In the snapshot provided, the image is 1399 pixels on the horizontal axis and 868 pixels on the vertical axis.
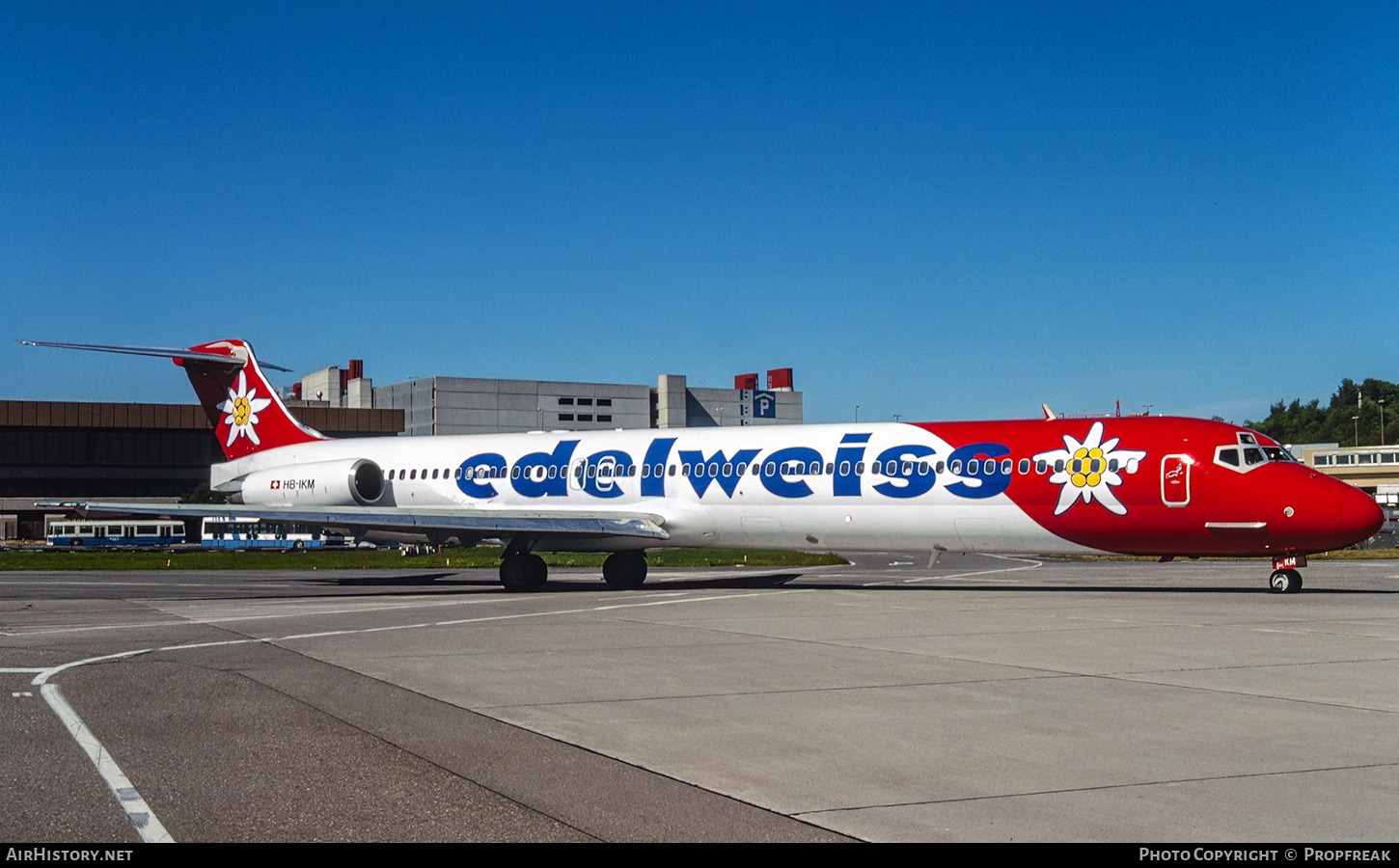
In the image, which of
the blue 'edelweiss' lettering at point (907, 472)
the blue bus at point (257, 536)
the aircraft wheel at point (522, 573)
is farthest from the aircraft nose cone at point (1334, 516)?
the blue bus at point (257, 536)

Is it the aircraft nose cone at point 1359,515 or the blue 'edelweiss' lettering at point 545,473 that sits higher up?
the blue 'edelweiss' lettering at point 545,473

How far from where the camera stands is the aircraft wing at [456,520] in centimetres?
2570

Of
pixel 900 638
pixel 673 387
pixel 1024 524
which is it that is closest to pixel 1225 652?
pixel 900 638

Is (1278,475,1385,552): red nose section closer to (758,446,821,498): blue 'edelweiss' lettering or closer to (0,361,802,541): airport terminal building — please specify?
(758,446,821,498): blue 'edelweiss' lettering

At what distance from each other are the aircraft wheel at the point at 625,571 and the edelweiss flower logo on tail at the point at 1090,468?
9937 millimetres

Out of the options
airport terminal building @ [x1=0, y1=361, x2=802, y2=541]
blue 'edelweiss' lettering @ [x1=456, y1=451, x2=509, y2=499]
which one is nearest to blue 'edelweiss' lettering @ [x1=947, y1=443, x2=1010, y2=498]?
blue 'edelweiss' lettering @ [x1=456, y1=451, x2=509, y2=499]

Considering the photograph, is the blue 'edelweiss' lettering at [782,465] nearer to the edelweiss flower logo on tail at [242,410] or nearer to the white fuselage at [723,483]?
the white fuselage at [723,483]

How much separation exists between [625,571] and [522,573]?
2.63 m

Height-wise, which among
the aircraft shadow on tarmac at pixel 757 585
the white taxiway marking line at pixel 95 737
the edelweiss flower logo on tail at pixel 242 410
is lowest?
the aircraft shadow on tarmac at pixel 757 585

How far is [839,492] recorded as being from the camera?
→ 2484 cm

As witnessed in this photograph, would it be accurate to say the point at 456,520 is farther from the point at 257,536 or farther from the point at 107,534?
the point at 107,534

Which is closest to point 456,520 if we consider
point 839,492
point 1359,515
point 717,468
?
point 717,468
